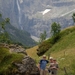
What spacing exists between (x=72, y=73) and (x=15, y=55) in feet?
34.6

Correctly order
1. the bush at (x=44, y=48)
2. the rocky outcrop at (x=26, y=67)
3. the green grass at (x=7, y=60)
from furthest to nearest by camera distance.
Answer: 1. the bush at (x=44, y=48)
2. the rocky outcrop at (x=26, y=67)
3. the green grass at (x=7, y=60)

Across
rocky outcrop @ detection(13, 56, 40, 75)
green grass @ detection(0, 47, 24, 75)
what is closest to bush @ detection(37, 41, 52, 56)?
green grass @ detection(0, 47, 24, 75)

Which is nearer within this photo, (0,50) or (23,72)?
→ (23,72)

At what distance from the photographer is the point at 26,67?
1232 inches

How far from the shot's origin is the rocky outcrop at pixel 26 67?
30.7 metres

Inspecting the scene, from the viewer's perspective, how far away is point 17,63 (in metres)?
31.0

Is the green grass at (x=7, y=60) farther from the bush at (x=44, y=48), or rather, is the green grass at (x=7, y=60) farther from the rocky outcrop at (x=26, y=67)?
the bush at (x=44, y=48)

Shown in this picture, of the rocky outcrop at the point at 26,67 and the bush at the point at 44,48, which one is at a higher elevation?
the bush at the point at 44,48

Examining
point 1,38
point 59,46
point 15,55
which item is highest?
point 59,46

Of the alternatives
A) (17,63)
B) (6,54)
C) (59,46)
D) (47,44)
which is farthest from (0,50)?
(47,44)

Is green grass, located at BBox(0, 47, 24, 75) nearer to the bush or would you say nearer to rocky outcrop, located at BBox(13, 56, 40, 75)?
rocky outcrop, located at BBox(13, 56, 40, 75)

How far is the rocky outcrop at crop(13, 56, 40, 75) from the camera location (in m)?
→ 30.7

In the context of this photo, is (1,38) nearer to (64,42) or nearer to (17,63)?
(17,63)

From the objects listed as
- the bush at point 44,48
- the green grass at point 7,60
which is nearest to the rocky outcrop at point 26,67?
the green grass at point 7,60
